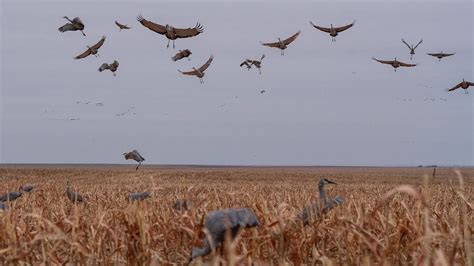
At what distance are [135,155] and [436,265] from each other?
13910mm

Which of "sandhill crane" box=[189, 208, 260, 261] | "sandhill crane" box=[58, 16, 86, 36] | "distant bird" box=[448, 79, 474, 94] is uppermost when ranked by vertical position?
"sandhill crane" box=[58, 16, 86, 36]

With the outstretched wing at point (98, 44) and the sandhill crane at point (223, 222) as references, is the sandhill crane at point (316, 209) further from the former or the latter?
the outstretched wing at point (98, 44)

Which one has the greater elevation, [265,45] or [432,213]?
[265,45]

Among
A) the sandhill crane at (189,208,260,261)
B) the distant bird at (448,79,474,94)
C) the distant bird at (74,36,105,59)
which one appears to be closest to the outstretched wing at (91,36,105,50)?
the distant bird at (74,36,105,59)

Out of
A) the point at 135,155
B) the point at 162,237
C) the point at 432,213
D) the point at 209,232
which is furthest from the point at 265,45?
the point at 209,232

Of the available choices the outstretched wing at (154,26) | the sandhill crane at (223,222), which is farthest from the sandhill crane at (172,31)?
the sandhill crane at (223,222)

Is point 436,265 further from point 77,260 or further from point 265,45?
point 265,45

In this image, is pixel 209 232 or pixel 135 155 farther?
pixel 135 155

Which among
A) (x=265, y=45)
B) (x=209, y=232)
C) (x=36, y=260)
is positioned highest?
(x=265, y=45)

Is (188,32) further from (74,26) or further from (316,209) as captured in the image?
(316,209)

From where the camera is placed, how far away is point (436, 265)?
9.17 feet

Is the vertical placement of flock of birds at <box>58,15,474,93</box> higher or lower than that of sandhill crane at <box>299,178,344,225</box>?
higher

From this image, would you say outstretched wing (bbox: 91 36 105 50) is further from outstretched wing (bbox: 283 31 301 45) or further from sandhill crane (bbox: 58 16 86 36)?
outstretched wing (bbox: 283 31 301 45)

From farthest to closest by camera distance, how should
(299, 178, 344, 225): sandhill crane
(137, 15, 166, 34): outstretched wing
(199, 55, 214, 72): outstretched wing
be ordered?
(199, 55, 214, 72): outstretched wing, (137, 15, 166, 34): outstretched wing, (299, 178, 344, 225): sandhill crane
